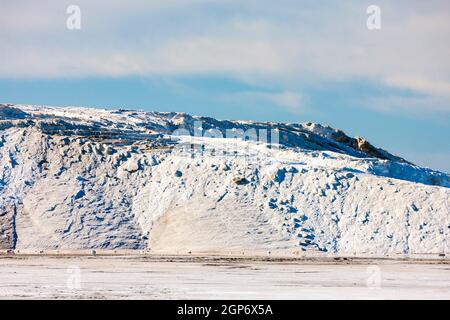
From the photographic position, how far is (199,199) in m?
69.2

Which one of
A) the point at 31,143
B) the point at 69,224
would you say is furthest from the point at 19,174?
the point at 69,224

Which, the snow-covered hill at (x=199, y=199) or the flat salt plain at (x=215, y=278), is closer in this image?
the flat salt plain at (x=215, y=278)

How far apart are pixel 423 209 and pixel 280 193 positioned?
436 inches

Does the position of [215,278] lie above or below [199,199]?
below

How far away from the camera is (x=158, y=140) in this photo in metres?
83.2

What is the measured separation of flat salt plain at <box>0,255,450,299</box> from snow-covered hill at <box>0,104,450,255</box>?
23.0 ft

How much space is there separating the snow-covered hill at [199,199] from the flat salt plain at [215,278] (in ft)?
23.0

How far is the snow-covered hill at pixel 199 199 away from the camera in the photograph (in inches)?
2557

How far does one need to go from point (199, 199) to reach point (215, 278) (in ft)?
86.9

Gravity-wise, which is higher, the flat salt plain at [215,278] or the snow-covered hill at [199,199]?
the snow-covered hill at [199,199]

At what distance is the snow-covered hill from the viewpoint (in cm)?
6494

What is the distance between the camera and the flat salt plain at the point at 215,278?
35812 mm
